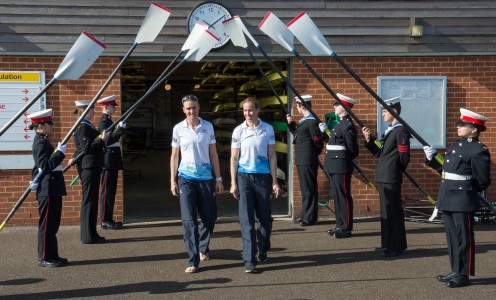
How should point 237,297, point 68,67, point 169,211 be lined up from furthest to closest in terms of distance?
point 169,211 → point 68,67 → point 237,297

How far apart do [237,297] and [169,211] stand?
4.75m

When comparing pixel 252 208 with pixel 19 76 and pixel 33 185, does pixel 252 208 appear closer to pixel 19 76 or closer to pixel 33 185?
pixel 33 185

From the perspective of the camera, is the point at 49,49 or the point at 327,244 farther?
the point at 49,49

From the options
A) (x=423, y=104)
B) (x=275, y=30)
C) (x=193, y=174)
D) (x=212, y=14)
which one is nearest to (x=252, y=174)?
(x=193, y=174)

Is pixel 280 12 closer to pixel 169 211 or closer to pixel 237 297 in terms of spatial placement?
pixel 169 211

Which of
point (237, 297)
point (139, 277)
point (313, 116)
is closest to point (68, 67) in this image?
point (139, 277)

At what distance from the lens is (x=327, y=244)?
7.81 meters

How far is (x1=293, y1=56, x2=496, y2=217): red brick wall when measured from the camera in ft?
30.8

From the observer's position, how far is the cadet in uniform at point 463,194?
19.6 ft

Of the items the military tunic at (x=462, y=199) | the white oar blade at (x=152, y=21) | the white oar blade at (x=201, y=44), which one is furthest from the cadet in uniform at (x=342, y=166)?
the white oar blade at (x=152, y=21)

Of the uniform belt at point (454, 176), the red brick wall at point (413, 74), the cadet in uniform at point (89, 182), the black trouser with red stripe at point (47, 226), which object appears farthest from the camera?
the red brick wall at point (413, 74)

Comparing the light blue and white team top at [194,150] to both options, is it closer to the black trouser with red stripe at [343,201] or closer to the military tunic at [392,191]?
the military tunic at [392,191]

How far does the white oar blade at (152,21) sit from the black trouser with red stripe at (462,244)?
140 inches

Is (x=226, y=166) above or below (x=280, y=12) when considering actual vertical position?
below
